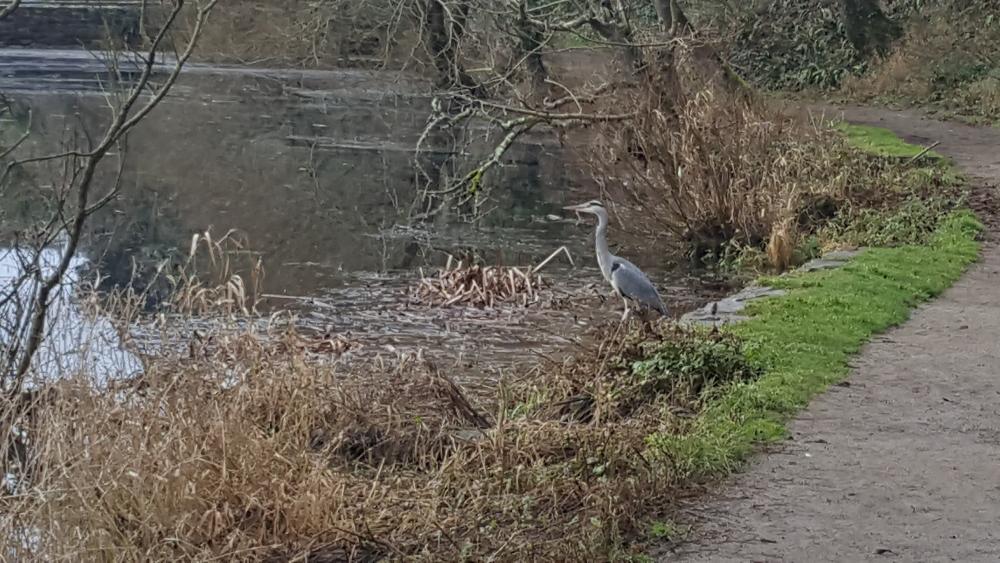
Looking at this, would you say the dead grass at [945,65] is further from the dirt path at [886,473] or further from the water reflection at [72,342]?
the water reflection at [72,342]

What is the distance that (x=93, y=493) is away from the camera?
5.51m

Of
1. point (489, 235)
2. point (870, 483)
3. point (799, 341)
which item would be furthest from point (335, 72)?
point (870, 483)

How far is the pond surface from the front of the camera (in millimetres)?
12453

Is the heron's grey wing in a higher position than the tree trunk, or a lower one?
lower

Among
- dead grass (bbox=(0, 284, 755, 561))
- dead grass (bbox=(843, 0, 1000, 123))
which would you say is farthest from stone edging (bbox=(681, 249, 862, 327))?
dead grass (bbox=(843, 0, 1000, 123))

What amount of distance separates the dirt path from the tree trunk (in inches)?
898

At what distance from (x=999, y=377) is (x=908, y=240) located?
536cm

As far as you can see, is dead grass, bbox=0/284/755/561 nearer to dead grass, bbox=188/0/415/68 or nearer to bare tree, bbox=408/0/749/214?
bare tree, bbox=408/0/749/214

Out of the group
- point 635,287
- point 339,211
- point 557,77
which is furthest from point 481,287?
point 557,77

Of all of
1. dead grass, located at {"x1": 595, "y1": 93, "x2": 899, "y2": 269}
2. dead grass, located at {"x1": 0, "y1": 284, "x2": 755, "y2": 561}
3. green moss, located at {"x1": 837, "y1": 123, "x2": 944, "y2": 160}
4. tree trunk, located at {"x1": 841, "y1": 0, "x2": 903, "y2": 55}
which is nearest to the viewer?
dead grass, located at {"x1": 0, "y1": 284, "x2": 755, "y2": 561}

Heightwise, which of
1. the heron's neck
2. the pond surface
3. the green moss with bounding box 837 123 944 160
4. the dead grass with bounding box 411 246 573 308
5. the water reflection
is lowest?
the pond surface

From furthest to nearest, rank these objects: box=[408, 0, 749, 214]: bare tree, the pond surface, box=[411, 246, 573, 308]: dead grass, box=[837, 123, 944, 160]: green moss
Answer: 1. box=[837, 123, 944, 160]: green moss
2. box=[408, 0, 749, 214]: bare tree
3. box=[411, 246, 573, 308]: dead grass
4. the pond surface

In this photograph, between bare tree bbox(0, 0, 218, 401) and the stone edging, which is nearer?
bare tree bbox(0, 0, 218, 401)

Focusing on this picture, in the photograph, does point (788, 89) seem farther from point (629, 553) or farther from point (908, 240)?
point (629, 553)
